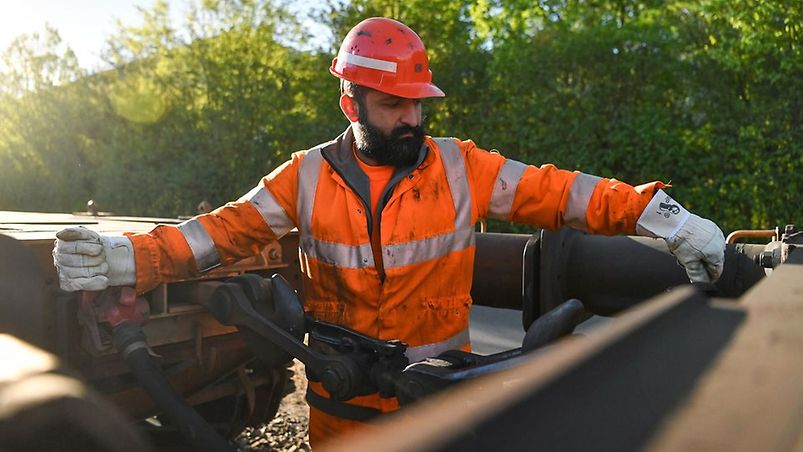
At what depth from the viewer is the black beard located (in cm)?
283

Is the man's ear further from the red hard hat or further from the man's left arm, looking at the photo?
the man's left arm

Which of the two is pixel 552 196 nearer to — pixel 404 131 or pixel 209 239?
pixel 404 131

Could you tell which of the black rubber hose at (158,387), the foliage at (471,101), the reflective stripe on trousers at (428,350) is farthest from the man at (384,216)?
the foliage at (471,101)

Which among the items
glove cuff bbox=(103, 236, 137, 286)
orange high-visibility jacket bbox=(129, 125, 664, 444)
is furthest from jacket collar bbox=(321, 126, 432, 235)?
glove cuff bbox=(103, 236, 137, 286)

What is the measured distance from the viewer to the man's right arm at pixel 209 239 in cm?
260

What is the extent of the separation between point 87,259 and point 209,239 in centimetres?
42

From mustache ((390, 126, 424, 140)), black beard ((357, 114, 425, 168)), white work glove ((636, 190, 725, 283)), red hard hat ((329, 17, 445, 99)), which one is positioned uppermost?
red hard hat ((329, 17, 445, 99))

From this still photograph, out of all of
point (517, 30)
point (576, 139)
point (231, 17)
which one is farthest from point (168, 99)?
point (576, 139)

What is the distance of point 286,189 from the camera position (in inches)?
115

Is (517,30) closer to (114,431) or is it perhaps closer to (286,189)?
→ (286,189)

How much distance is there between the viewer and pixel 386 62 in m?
2.80

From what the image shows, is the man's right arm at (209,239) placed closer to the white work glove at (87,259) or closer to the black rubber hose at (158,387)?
the white work glove at (87,259)

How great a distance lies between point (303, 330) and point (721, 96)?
793cm

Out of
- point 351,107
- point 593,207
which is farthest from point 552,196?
point 351,107
